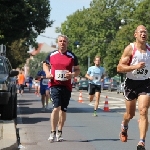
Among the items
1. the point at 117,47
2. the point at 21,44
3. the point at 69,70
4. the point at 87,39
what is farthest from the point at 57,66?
the point at 87,39

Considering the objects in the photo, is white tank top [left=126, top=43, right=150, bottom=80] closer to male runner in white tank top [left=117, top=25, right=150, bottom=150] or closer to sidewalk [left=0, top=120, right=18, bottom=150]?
male runner in white tank top [left=117, top=25, right=150, bottom=150]

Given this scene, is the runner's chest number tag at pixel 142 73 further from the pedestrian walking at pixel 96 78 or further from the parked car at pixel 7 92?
the pedestrian walking at pixel 96 78

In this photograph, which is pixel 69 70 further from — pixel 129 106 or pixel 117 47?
pixel 117 47

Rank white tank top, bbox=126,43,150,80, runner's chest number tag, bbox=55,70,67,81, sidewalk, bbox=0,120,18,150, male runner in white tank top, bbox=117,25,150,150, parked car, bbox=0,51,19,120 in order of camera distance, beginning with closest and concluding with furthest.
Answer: male runner in white tank top, bbox=117,25,150,150, white tank top, bbox=126,43,150,80, sidewalk, bbox=0,120,18,150, runner's chest number tag, bbox=55,70,67,81, parked car, bbox=0,51,19,120

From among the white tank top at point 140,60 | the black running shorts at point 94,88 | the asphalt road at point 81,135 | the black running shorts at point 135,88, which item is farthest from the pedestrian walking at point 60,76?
the black running shorts at point 94,88

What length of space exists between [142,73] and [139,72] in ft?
0.16

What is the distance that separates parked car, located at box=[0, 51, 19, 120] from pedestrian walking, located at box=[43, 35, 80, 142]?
13.1 ft

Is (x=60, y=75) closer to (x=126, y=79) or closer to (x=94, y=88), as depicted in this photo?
(x=126, y=79)

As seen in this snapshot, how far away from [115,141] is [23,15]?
68.6ft

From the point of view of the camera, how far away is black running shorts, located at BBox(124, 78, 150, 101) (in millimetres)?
9523

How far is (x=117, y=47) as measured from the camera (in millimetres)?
77500

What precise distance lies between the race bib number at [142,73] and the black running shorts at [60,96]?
6.33 feet

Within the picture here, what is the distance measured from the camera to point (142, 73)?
31.0 ft

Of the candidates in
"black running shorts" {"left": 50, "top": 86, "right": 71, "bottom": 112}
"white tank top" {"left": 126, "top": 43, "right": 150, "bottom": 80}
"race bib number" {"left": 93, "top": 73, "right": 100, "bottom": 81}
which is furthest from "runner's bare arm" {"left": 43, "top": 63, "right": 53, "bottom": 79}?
"race bib number" {"left": 93, "top": 73, "right": 100, "bottom": 81}
